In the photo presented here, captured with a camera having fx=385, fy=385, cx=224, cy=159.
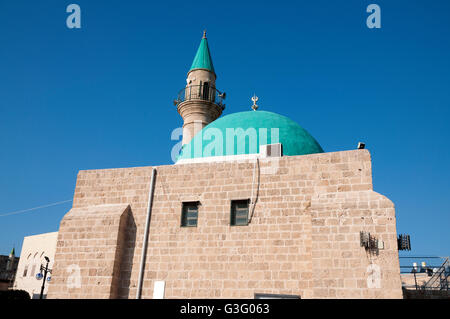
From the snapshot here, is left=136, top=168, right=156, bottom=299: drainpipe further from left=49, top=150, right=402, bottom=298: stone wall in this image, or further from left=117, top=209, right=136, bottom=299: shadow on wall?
left=117, top=209, right=136, bottom=299: shadow on wall

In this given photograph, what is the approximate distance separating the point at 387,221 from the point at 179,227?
394 cm

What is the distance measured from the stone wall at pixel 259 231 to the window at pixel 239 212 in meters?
0.11

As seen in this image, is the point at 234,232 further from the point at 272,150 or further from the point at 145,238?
the point at 272,150

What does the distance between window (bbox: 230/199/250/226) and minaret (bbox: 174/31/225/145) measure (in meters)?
8.75

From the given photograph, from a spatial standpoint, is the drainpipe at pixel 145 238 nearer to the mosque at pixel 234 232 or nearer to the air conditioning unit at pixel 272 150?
the mosque at pixel 234 232

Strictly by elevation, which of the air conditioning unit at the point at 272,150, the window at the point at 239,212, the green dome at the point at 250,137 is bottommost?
the window at the point at 239,212

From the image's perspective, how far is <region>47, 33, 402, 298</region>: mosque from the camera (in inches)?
251

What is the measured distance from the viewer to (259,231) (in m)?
7.33

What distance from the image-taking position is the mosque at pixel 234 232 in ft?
21.0

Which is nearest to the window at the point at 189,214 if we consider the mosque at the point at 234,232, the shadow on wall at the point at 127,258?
the mosque at the point at 234,232

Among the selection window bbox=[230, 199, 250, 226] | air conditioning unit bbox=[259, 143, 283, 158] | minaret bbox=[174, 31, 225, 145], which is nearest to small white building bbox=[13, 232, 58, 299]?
minaret bbox=[174, 31, 225, 145]

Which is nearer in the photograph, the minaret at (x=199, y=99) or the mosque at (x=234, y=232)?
the mosque at (x=234, y=232)

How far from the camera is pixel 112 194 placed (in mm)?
8625

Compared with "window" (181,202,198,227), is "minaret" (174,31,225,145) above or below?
above
